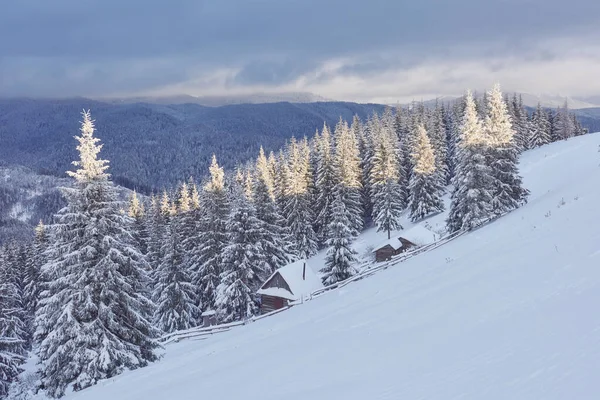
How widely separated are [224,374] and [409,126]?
68219mm

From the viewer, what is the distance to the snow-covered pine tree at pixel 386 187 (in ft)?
181

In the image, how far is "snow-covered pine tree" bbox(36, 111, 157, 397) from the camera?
65.5 feet

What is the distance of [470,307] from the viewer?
455 inches

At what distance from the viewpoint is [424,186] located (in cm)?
5728

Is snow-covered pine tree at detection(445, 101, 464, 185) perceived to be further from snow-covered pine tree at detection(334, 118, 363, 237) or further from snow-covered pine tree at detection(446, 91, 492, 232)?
snow-covered pine tree at detection(446, 91, 492, 232)

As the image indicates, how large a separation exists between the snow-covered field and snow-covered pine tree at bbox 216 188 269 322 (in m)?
17.1

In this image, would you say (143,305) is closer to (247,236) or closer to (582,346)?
(247,236)

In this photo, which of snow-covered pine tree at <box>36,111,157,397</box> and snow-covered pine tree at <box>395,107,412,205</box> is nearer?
snow-covered pine tree at <box>36,111,157,397</box>

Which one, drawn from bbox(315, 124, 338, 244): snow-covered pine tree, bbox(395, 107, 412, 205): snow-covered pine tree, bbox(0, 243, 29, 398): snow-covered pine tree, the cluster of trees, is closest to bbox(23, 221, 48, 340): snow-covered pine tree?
the cluster of trees

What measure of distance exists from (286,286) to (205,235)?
9.07 meters

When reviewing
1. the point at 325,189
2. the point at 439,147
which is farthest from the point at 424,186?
the point at 439,147

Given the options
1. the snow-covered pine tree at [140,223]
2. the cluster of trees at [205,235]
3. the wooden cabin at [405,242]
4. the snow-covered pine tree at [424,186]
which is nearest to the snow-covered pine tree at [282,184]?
the cluster of trees at [205,235]

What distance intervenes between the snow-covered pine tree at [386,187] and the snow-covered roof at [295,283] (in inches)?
675

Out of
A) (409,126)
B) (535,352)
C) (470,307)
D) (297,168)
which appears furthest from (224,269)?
(409,126)
